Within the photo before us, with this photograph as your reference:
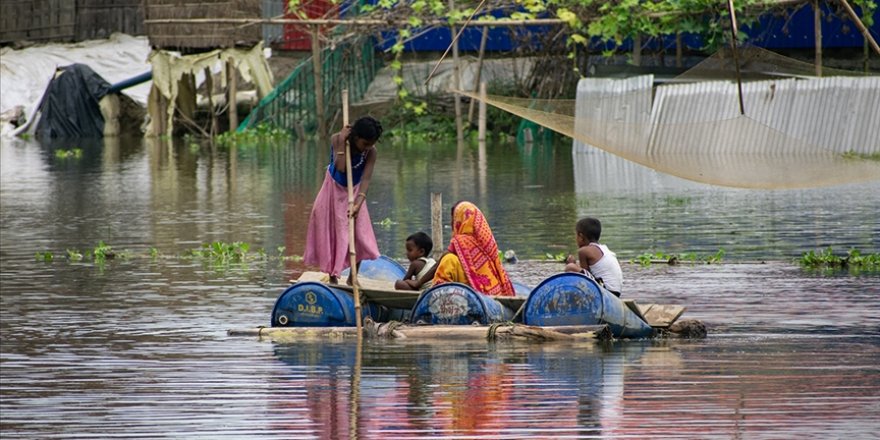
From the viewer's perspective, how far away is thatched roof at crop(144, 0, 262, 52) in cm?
2997

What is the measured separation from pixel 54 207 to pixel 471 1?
29.6ft

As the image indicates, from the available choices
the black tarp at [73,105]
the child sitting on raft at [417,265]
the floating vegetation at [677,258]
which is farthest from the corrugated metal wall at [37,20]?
the child sitting on raft at [417,265]

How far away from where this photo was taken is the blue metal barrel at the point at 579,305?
31.6 ft

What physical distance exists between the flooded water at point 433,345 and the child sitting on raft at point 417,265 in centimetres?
84

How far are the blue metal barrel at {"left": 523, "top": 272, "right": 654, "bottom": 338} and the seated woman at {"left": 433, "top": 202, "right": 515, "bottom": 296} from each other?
2.13ft

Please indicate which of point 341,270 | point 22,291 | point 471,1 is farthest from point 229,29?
point 341,270

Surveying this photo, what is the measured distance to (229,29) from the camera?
98.4 feet

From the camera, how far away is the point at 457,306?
9.91 m

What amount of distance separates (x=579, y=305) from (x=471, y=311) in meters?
0.67

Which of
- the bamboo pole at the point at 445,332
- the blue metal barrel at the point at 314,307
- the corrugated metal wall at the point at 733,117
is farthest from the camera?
the corrugated metal wall at the point at 733,117

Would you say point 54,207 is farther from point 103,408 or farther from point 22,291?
point 103,408

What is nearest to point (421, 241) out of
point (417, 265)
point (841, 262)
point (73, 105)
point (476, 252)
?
point (417, 265)

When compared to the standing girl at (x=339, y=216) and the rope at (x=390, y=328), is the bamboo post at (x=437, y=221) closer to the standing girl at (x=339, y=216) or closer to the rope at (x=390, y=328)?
the standing girl at (x=339, y=216)

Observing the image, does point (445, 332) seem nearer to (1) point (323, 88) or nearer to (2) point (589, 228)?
(2) point (589, 228)
